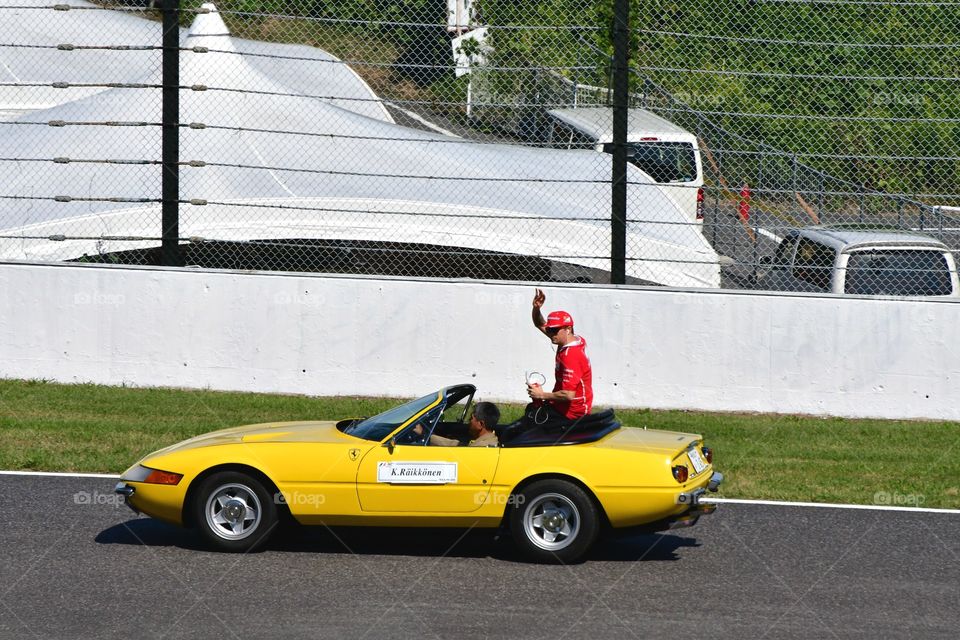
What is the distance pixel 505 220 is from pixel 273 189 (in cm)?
239

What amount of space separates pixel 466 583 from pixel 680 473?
134 cm

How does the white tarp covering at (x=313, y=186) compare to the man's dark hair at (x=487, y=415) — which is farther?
the white tarp covering at (x=313, y=186)

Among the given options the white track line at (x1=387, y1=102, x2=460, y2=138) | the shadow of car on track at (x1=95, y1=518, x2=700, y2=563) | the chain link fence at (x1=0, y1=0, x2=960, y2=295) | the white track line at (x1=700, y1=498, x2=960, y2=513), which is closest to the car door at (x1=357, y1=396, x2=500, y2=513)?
the shadow of car on track at (x1=95, y1=518, x2=700, y2=563)

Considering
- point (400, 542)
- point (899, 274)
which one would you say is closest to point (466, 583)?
point (400, 542)

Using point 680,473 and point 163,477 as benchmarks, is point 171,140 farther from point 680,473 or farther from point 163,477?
point 680,473

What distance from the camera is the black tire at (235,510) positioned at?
A: 23.2 ft

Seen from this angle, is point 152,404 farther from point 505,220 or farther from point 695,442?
point 695,442

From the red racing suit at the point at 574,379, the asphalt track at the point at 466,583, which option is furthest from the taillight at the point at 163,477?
the red racing suit at the point at 574,379

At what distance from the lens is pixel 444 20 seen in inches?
478

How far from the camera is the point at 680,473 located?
695cm

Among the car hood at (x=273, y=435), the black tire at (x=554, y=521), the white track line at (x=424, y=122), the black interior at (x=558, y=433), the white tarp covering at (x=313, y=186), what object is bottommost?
the black tire at (x=554, y=521)

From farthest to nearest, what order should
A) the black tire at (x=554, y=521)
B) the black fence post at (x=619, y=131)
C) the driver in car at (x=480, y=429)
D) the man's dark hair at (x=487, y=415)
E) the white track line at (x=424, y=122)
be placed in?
1. the white track line at (x=424, y=122)
2. the black fence post at (x=619, y=131)
3. the man's dark hair at (x=487, y=415)
4. the driver in car at (x=480, y=429)
5. the black tire at (x=554, y=521)

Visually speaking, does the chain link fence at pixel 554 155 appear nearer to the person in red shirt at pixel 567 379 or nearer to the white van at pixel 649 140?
the white van at pixel 649 140

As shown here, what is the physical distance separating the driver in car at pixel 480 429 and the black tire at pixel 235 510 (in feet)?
3.18
